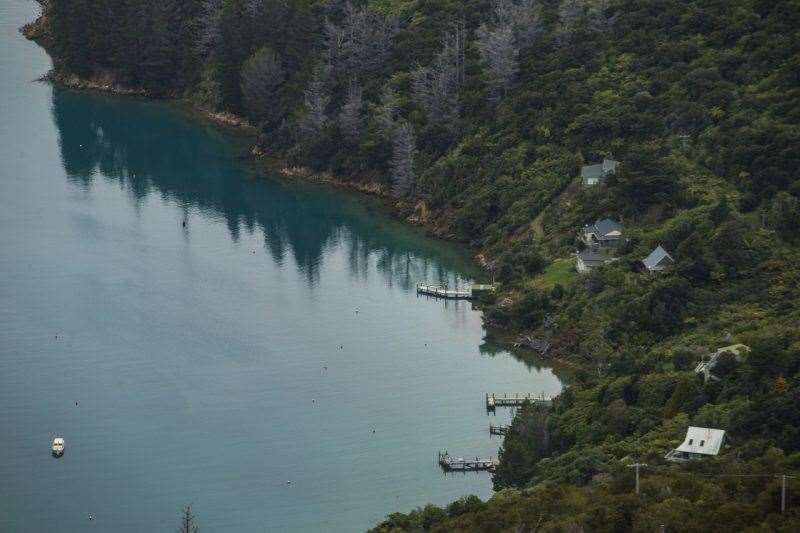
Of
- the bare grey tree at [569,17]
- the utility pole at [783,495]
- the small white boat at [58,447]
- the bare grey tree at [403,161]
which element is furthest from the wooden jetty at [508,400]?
the bare grey tree at [569,17]

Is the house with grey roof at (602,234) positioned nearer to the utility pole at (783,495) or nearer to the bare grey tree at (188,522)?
the bare grey tree at (188,522)

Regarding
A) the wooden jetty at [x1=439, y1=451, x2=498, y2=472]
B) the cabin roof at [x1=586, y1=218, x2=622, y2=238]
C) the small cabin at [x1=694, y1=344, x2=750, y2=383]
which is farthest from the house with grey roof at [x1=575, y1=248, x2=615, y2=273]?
the wooden jetty at [x1=439, y1=451, x2=498, y2=472]

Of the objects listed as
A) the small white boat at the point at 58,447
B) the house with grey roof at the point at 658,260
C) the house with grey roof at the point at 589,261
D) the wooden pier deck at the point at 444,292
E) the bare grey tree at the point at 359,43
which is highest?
the bare grey tree at the point at 359,43

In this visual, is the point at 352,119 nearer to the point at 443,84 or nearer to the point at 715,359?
the point at 443,84

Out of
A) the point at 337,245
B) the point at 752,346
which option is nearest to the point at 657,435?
the point at 752,346

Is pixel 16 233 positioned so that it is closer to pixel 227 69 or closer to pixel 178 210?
pixel 178 210

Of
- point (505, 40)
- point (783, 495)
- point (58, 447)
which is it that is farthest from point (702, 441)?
point (505, 40)
